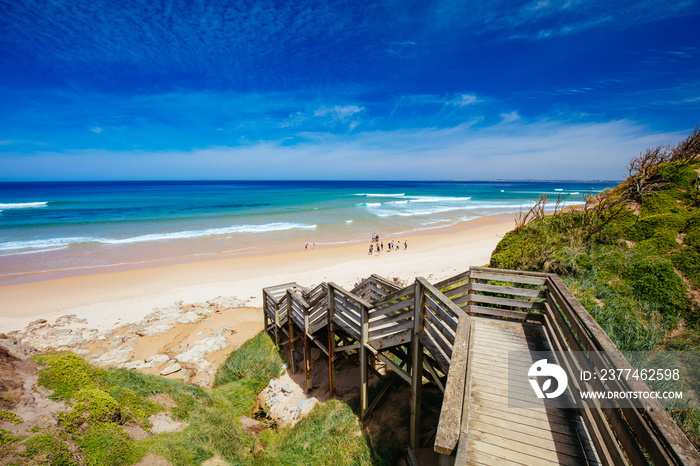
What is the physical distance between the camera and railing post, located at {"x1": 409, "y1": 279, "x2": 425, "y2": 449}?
5277 millimetres

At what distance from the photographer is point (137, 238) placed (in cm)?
3120

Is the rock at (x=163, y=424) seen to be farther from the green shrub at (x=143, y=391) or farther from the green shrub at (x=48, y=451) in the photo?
the green shrub at (x=48, y=451)

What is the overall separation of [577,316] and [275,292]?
10.7m

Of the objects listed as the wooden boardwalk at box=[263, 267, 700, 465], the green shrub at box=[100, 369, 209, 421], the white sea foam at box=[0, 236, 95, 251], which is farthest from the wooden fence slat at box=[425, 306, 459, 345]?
the white sea foam at box=[0, 236, 95, 251]

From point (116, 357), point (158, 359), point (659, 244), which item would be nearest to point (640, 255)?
point (659, 244)

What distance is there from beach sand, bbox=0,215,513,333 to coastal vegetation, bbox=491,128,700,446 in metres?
7.50

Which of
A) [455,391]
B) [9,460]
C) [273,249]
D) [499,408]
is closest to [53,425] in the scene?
[9,460]

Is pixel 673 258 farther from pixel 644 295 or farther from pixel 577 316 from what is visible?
pixel 577 316

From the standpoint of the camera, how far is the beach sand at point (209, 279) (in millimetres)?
15133

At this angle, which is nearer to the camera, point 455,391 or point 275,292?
point 455,391

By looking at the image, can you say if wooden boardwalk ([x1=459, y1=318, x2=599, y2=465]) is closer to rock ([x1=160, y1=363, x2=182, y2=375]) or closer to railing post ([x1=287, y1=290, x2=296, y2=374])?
railing post ([x1=287, y1=290, x2=296, y2=374])

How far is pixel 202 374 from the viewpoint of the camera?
10414mm

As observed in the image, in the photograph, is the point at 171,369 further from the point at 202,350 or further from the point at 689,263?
the point at 689,263

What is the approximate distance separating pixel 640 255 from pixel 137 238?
124 ft
